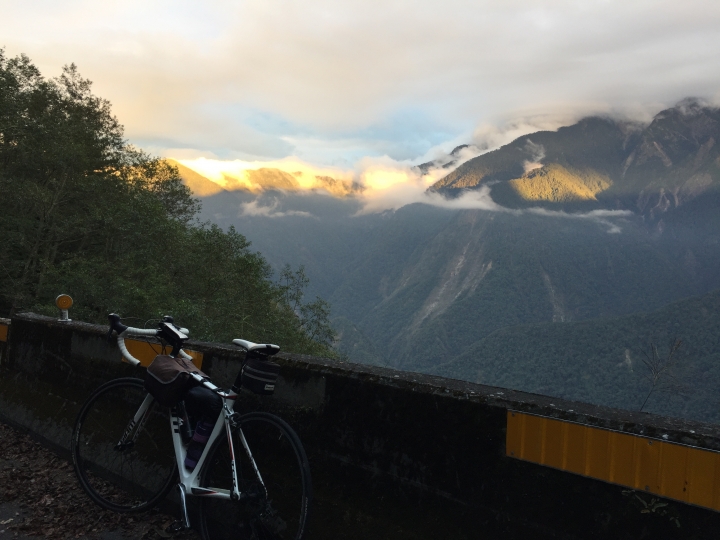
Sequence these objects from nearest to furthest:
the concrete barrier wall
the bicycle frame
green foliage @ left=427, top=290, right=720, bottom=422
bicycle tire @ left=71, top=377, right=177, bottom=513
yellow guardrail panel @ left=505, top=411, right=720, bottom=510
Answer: yellow guardrail panel @ left=505, top=411, right=720, bottom=510
the concrete barrier wall
the bicycle frame
bicycle tire @ left=71, top=377, right=177, bottom=513
green foliage @ left=427, top=290, right=720, bottom=422

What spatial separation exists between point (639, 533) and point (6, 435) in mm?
6040

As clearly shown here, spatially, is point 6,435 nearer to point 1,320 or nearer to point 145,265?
point 1,320

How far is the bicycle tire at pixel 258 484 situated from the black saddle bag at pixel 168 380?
0.41m

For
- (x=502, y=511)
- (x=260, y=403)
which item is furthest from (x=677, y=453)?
(x=260, y=403)

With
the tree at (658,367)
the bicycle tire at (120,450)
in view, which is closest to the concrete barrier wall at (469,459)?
the bicycle tire at (120,450)

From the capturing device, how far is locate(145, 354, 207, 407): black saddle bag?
3570 millimetres

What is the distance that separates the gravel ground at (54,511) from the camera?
3.93 meters

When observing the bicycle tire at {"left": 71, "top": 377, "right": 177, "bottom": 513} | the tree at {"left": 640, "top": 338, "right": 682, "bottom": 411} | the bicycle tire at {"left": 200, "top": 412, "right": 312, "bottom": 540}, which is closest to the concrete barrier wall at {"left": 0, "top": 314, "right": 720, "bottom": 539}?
the bicycle tire at {"left": 200, "top": 412, "right": 312, "bottom": 540}

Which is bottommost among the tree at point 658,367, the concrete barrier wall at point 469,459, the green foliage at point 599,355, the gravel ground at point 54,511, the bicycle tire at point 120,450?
the green foliage at point 599,355

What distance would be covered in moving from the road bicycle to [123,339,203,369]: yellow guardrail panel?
16.8 inches

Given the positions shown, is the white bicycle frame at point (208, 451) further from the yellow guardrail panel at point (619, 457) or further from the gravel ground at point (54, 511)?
the yellow guardrail panel at point (619, 457)

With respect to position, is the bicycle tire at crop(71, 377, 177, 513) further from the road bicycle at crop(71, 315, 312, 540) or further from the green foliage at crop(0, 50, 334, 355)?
the green foliage at crop(0, 50, 334, 355)

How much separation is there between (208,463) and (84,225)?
29.4 meters

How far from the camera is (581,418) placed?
2598 millimetres
